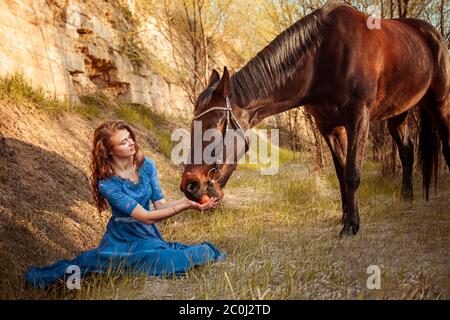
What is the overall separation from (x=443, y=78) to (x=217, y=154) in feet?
10.8

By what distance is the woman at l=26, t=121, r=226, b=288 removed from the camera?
243 centimetres

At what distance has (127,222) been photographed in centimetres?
267

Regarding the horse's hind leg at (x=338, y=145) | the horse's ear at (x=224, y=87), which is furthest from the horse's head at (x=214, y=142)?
the horse's hind leg at (x=338, y=145)

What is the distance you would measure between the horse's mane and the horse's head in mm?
214

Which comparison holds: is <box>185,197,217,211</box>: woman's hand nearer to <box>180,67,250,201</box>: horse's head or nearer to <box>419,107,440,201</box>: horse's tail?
<box>180,67,250,201</box>: horse's head

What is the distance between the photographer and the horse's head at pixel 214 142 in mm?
2762

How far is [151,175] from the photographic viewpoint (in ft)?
9.36

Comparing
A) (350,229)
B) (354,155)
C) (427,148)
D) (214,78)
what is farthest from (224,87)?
(427,148)

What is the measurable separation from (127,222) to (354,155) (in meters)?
2.11

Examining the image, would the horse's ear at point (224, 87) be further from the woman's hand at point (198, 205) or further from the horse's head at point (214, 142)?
the woman's hand at point (198, 205)

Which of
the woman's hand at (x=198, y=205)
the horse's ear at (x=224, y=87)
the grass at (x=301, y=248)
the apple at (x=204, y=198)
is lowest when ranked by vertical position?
the grass at (x=301, y=248)

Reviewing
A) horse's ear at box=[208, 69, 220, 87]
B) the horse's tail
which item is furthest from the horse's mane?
the horse's tail

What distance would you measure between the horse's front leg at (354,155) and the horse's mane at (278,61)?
69cm

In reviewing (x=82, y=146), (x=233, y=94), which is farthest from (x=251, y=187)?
(x=233, y=94)
